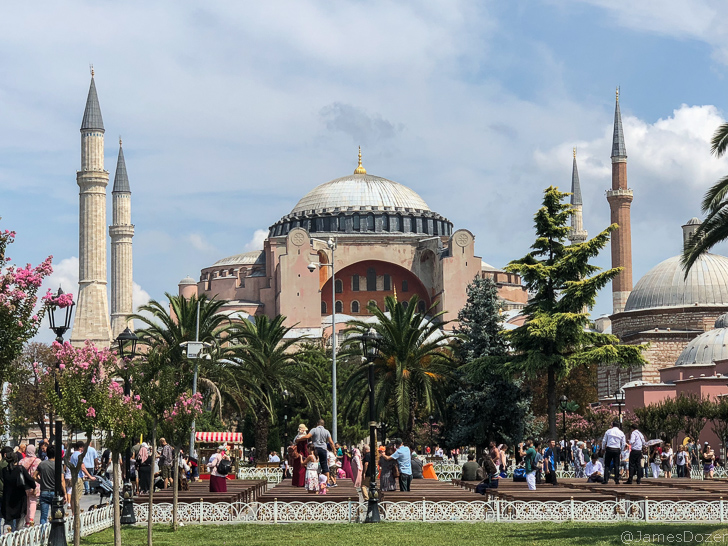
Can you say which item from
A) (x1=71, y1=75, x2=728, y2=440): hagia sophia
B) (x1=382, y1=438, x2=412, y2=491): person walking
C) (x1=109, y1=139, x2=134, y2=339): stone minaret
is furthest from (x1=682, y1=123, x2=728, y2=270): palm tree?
(x1=109, y1=139, x2=134, y2=339): stone minaret

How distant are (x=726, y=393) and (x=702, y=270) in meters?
17.1

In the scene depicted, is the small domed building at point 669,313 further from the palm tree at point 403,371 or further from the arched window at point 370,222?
the palm tree at point 403,371

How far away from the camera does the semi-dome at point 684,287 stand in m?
52.7

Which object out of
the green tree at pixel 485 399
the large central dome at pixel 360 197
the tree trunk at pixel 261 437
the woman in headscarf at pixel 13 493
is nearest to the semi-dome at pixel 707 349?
the green tree at pixel 485 399

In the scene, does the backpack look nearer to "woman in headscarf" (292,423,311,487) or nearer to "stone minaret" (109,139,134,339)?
"woman in headscarf" (292,423,311,487)

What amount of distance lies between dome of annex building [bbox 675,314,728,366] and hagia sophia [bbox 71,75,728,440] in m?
0.05

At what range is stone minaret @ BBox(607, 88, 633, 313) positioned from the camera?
207ft

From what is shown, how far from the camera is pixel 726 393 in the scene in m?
37.5

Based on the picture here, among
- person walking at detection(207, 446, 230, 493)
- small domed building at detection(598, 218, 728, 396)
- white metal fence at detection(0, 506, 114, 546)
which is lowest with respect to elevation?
white metal fence at detection(0, 506, 114, 546)

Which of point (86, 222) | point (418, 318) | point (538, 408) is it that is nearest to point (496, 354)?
point (418, 318)

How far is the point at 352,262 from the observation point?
62.7 metres

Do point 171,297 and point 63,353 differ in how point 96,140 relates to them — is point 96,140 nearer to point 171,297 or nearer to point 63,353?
point 171,297

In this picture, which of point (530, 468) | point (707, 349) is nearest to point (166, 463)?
point (530, 468)

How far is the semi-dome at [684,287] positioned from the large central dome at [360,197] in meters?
17.9
